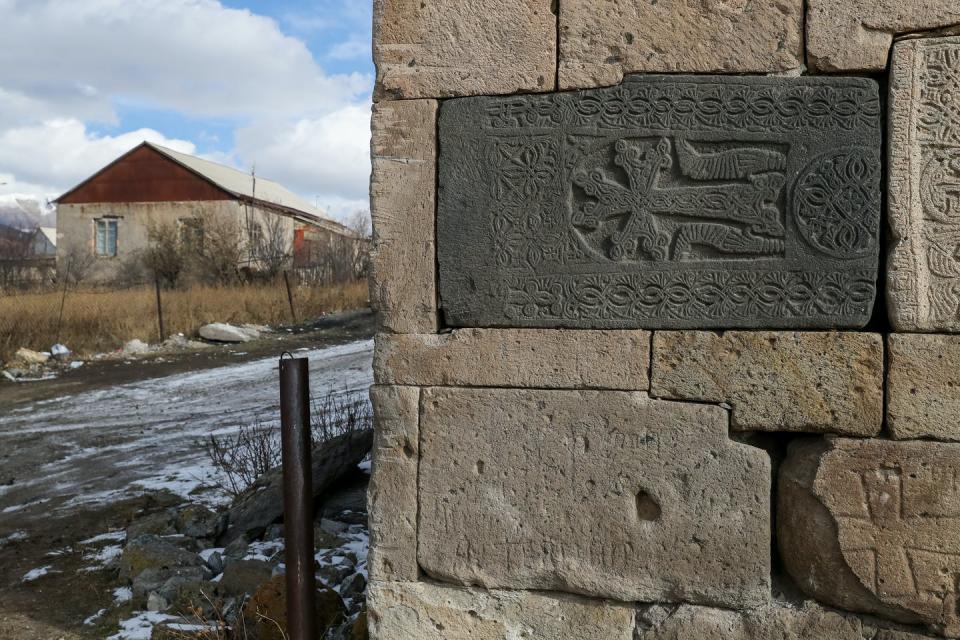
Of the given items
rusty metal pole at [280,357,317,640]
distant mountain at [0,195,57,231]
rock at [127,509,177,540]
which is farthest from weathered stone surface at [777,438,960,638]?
distant mountain at [0,195,57,231]

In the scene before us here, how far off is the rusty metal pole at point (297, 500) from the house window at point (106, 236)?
85.6ft

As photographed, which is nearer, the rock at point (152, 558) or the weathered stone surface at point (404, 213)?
the weathered stone surface at point (404, 213)

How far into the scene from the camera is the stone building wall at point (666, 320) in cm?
271

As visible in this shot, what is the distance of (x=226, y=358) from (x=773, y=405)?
34.4 ft

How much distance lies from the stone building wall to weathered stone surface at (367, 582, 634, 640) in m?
0.01

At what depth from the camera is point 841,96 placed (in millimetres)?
2754

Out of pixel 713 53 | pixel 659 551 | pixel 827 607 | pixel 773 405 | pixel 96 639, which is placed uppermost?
pixel 713 53

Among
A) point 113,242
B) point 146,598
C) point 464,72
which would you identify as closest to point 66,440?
point 146,598

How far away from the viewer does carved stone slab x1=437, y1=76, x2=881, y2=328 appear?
109 inches

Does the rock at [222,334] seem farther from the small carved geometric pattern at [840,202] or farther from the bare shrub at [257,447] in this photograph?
the small carved geometric pattern at [840,202]

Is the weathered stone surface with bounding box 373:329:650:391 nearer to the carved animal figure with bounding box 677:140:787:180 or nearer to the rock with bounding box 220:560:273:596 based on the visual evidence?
the carved animal figure with bounding box 677:140:787:180

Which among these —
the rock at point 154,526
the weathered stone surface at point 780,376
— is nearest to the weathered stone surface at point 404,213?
the weathered stone surface at point 780,376

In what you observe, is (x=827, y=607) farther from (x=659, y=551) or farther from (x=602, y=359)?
(x=602, y=359)

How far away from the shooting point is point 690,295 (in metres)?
2.86
